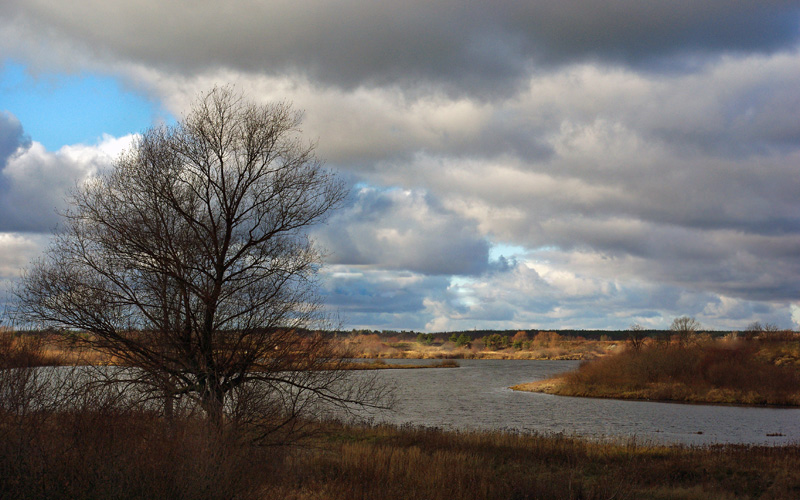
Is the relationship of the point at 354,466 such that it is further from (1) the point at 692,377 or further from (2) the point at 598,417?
(1) the point at 692,377

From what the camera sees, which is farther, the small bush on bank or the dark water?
the small bush on bank

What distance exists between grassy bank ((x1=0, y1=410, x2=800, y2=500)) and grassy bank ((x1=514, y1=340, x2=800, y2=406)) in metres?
35.2

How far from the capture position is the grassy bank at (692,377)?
183 feet

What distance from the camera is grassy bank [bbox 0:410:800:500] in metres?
9.23

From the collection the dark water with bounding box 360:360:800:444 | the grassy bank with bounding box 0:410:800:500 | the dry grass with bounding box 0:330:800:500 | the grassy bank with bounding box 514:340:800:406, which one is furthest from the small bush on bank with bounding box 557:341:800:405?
the grassy bank with bounding box 0:410:800:500

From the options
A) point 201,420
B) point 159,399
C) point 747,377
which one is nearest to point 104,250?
point 159,399

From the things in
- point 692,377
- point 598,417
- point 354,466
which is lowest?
point 598,417

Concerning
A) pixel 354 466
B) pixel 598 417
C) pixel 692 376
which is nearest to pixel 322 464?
pixel 354 466

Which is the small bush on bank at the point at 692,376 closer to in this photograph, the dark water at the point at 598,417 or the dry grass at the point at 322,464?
the dark water at the point at 598,417

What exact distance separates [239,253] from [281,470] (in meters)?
5.85

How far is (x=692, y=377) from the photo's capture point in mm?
59969

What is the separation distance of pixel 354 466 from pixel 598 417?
96.6 feet

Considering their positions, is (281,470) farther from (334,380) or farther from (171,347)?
(171,347)

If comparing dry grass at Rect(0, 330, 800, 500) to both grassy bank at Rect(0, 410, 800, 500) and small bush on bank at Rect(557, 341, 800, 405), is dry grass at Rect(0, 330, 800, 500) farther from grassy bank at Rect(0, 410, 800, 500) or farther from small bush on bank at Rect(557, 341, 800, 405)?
small bush on bank at Rect(557, 341, 800, 405)
